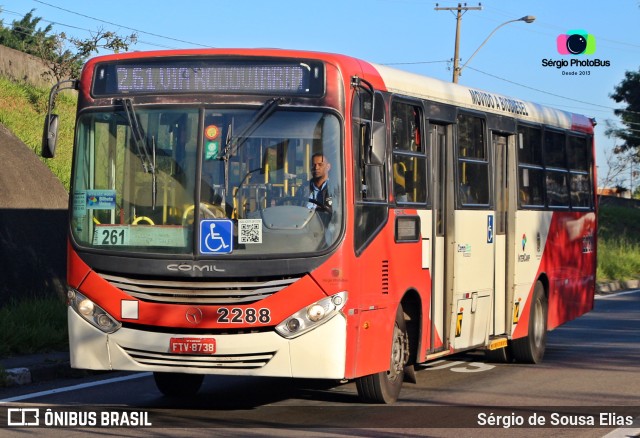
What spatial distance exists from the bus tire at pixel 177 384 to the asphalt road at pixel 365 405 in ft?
0.42

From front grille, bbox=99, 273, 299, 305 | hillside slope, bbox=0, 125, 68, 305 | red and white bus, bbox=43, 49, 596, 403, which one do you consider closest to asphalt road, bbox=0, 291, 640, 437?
red and white bus, bbox=43, 49, 596, 403

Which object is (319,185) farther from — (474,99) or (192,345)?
(474,99)

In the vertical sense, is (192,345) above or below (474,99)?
below

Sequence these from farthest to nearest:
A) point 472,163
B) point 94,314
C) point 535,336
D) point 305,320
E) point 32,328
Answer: point 535,336
point 32,328
point 472,163
point 94,314
point 305,320

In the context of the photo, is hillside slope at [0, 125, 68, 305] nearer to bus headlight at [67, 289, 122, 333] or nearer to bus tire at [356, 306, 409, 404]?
bus headlight at [67, 289, 122, 333]

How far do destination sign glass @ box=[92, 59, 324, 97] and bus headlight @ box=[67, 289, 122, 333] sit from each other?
1.75m

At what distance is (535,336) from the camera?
48.8 feet

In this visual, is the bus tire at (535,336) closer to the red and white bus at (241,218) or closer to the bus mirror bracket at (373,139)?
the red and white bus at (241,218)

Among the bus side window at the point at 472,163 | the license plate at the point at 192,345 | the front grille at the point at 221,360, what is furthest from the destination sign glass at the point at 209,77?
the bus side window at the point at 472,163

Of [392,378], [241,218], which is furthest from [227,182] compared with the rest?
[392,378]

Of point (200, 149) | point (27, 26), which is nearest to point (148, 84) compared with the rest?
point (200, 149)

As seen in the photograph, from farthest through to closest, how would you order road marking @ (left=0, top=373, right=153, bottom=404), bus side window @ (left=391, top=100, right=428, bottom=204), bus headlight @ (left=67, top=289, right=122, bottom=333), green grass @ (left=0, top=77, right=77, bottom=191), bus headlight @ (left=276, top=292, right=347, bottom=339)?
green grass @ (left=0, top=77, right=77, bottom=191) < road marking @ (left=0, top=373, right=153, bottom=404) < bus side window @ (left=391, top=100, right=428, bottom=204) < bus headlight @ (left=67, top=289, right=122, bottom=333) < bus headlight @ (left=276, top=292, right=347, bottom=339)

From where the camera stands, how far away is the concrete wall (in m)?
37.6

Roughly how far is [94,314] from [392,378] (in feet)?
8.97
